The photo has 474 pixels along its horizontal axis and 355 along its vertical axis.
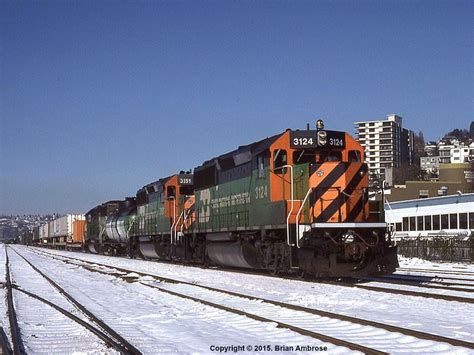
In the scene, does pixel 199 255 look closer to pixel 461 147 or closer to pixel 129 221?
pixel 129 221

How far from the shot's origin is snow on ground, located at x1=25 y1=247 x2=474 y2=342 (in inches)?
370

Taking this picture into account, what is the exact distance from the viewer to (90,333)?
30.1 ft

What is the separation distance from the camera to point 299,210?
16812mm

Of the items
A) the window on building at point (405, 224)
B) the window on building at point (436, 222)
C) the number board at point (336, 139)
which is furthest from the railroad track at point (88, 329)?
the window on building at point (405, 224)

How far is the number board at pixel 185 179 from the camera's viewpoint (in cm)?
3188

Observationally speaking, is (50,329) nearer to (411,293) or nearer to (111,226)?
(411,293)

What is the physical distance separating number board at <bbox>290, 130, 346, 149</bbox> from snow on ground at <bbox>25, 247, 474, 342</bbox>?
12.0ft

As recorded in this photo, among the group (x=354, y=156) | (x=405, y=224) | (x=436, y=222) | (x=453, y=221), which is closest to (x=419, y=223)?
(x=405, y=224)

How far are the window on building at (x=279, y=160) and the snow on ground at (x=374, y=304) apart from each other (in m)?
3.00

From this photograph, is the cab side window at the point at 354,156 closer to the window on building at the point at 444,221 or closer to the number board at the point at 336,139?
the number board at the point at 336,139

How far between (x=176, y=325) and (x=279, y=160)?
8.75m

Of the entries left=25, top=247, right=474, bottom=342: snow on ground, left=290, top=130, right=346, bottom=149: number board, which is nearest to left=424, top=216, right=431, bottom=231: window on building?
left=290, top=130, right=346, bottom=149: number board

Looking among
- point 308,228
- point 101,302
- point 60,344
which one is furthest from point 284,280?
point 60,344

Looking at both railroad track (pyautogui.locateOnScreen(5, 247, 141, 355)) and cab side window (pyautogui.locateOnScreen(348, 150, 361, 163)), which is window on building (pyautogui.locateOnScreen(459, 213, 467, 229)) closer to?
cab side window (pyautogui.locateOnScreen(348, 150, 361, 163))
